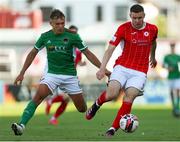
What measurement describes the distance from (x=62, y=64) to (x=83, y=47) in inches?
21.2

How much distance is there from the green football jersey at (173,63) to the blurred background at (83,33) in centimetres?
1204

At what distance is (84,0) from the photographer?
79688 mm

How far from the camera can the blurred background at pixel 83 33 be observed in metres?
43.1

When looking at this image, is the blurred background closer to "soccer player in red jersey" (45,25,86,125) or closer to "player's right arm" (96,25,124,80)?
"soccer player in red jersey" (45,25,86,125)

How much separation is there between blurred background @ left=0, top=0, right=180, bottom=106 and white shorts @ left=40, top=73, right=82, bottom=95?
80.5 ft

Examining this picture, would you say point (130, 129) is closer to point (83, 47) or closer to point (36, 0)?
point (83, 47)

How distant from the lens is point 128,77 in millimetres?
15844

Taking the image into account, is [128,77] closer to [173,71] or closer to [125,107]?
[125,107]

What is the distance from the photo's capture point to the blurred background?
1695 inches

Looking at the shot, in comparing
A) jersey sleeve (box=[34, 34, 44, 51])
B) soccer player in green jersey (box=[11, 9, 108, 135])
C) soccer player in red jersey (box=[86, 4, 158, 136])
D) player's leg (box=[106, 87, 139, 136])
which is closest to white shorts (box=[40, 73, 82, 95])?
soccer player in green jersey (box=[11, 9, 108, 135])

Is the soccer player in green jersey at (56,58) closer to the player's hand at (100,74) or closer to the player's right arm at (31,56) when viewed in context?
the player's right arm at (31,56)

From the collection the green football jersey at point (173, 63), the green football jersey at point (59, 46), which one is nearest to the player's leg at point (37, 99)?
the green football jersey at point (59, 46)

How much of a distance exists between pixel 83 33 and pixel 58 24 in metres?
48.5

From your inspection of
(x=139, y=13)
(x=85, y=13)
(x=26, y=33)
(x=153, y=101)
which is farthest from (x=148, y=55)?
(x=85, y=13)
